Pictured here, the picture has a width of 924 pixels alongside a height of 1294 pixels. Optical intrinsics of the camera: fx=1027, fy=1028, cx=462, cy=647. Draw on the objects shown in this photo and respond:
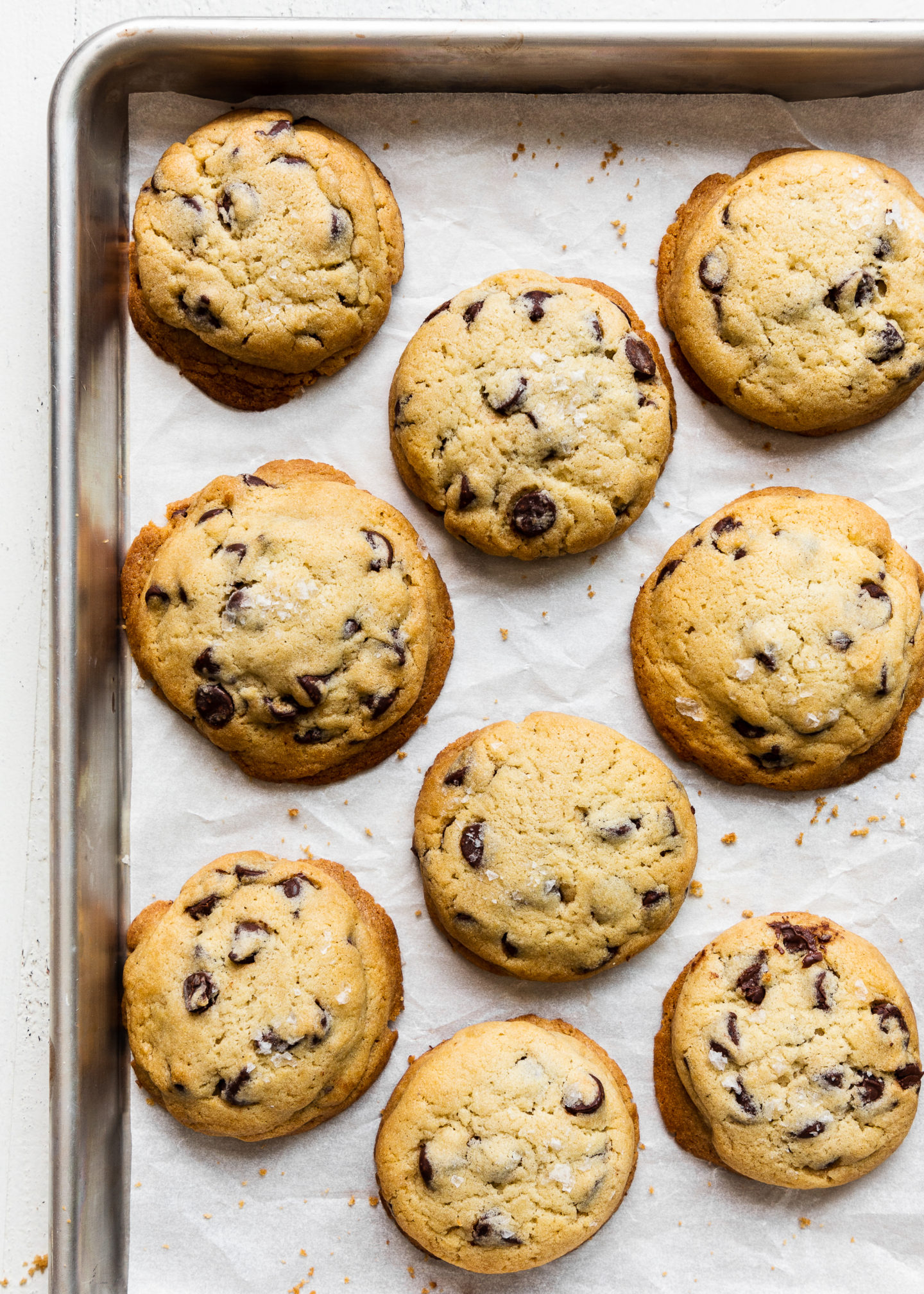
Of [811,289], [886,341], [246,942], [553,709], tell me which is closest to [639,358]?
[811,289]

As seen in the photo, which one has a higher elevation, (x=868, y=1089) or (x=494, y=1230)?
(x=868, y=1089)

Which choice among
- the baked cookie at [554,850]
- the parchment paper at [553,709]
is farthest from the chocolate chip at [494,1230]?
the baked cookie at [554,850]

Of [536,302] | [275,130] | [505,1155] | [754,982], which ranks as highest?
[275,130]

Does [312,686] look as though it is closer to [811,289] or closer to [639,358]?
[639,358]

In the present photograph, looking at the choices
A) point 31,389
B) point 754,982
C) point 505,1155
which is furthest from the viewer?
point 31,389

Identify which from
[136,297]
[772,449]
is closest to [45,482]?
[136,297]

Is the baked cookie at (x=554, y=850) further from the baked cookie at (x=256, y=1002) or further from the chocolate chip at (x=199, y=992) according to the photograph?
the chocolate chip at (x=199, y=992)
